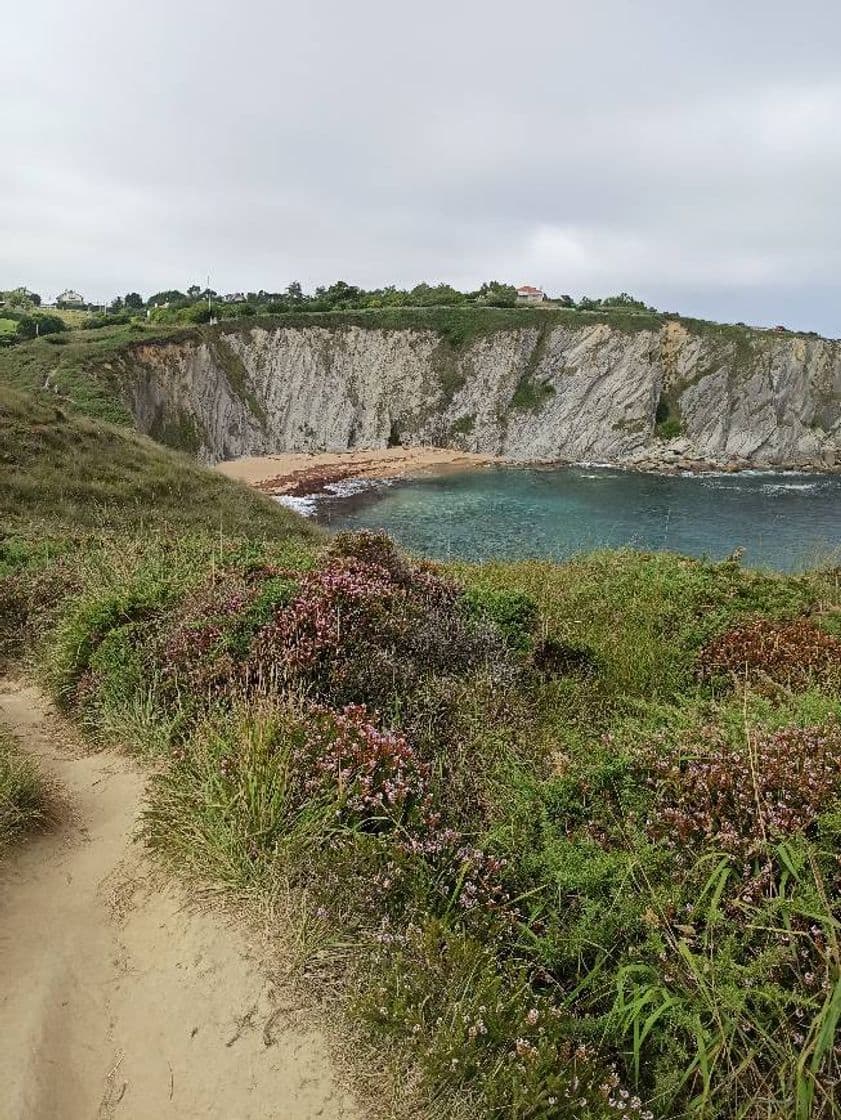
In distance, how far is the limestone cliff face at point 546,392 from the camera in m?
77.6

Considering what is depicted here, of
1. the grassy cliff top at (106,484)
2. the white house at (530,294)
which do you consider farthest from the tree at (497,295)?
the grassy cliff top at (106,484)

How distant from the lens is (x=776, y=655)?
7.51 m

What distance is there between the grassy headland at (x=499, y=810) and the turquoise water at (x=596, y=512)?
26.3 metres

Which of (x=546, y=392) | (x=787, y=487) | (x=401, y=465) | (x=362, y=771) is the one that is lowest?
(x=401, y=465)

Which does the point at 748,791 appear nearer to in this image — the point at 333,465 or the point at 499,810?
the point at 499,810

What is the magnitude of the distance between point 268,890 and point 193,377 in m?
69.3

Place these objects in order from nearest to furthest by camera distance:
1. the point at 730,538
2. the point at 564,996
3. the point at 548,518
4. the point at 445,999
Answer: the point at 445,999
the point at 564,996
the point at 730,538
the point at 548,518

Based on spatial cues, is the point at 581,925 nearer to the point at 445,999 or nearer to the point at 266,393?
the point at 445,999

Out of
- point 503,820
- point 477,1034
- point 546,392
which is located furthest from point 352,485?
point 477,1034

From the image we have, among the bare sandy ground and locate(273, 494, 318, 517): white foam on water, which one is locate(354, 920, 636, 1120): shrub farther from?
the bare sandy ground

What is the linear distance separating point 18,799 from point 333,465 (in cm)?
6539

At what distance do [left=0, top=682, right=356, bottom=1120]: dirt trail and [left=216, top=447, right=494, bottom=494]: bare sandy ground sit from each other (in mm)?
52212

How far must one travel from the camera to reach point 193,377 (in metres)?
67.1

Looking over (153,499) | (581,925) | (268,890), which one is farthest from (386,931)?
(153,499)
